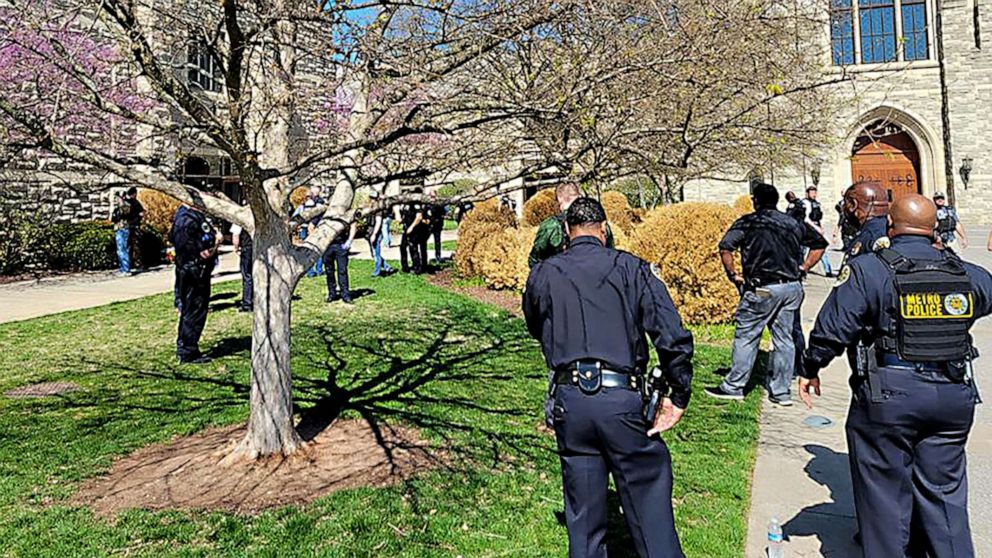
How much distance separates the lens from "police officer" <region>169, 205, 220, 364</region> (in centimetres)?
726

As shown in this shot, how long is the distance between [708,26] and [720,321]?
18.0ft

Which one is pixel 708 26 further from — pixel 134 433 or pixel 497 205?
pixel 497 205

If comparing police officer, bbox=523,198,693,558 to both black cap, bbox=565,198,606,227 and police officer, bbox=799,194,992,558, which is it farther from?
police officer, bbox=799,194,992,558

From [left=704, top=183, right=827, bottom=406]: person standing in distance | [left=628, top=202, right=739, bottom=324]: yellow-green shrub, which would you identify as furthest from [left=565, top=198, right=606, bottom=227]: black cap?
[left=628, top=202, right=739, bottom=324]: yellow-green shrub

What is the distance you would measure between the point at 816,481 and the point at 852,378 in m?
1.52

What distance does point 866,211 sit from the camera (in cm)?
518

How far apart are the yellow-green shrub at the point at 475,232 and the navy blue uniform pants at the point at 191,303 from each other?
6.76m

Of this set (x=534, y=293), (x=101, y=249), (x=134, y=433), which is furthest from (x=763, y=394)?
(x=101, y=249)

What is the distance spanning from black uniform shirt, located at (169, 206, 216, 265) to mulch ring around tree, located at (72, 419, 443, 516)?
2.68m

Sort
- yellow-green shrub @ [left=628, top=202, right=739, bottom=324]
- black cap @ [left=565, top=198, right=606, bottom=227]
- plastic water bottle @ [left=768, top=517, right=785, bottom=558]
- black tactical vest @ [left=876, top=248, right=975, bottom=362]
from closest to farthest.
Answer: black tactical vest @ [left=876, top=248, right=975, bottom=362]
black cap @ [left=565, top=198, right=606, bottom=227]
plastic water bottle @ [left=768, top=517, right=785, bottom=558]
yellow-green shrub @ [left=628, top=202, right=739, bottom=324]

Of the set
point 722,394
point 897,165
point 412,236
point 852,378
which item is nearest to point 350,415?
point 722,394

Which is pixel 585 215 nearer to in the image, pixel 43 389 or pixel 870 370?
pixel 870 370

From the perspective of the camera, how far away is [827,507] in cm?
390

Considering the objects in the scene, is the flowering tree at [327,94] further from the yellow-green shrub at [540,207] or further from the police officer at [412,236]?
the yellow-green shrub at [540,207]
